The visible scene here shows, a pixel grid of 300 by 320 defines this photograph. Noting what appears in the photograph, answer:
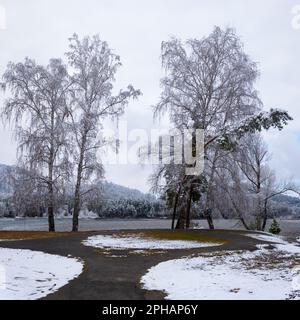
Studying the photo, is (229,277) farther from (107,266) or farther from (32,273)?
(32,273)

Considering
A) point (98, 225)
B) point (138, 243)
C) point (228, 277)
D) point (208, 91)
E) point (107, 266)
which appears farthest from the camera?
point (98, 225)

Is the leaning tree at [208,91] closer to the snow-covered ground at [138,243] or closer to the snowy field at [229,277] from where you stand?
the snow-covered ground at [138,243]

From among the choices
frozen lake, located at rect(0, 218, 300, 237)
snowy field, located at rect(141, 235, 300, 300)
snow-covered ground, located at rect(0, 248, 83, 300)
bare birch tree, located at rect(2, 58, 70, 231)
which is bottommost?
frozen lake, located at rect(0, 218, 300, 237)

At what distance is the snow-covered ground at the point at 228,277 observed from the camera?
811cm

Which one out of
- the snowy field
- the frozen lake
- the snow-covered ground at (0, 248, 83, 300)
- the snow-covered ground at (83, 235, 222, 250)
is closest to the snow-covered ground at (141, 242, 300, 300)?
the snowy field

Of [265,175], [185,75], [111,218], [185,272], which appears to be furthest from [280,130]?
[111,218]

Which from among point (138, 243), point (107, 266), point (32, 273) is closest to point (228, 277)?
point (107, 266)

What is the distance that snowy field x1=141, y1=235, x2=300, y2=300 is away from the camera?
26.6ft

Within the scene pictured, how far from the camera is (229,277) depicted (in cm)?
973

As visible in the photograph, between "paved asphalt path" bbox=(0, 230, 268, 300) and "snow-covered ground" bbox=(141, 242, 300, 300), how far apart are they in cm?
43

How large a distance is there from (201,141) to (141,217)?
125ft

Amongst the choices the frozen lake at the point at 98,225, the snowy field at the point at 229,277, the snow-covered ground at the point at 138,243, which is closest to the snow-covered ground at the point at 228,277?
the snowy field at the point at 229,277

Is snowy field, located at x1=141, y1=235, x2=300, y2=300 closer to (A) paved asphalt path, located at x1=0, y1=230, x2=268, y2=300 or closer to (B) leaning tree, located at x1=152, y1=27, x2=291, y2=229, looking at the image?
(A) paved asphalt path, located at x1=0, y1=230, x2=268, y2=300

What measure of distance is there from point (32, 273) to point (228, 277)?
15.8 ft
